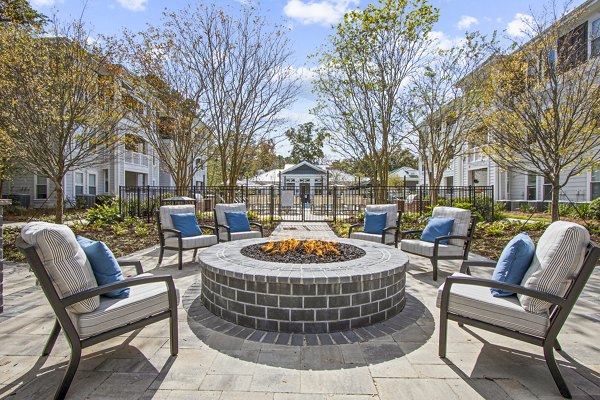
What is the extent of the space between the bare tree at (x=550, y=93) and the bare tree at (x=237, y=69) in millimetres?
5657

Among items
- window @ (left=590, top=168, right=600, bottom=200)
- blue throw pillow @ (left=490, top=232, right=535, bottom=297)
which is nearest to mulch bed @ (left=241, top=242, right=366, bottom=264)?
blue throw pillow @ (left=490, top=232, right=535, bottom=297)

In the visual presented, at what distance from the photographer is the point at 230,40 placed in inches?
345

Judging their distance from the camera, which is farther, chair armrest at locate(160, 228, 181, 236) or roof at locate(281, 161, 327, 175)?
roof at locate(281, 161, 327, 175)

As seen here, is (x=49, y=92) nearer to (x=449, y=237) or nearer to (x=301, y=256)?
(x=301, y=256)

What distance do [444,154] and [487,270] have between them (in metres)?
6.08

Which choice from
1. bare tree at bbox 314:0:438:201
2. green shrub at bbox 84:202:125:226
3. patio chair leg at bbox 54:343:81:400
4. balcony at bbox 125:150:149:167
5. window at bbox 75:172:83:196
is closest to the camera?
patio chair leg at bbox 54:343:81:400

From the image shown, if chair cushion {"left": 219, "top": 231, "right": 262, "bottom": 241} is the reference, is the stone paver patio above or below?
below

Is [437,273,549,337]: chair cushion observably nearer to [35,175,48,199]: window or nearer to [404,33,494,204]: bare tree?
[404,33,494,204]: bare tree

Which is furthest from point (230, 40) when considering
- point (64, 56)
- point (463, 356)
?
point (463, 356)

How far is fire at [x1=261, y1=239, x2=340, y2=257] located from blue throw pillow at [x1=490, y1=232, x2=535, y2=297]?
1.65 metres

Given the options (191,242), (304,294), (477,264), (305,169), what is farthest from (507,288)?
(305,169)

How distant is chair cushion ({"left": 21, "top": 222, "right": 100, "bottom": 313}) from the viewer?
6.44ft

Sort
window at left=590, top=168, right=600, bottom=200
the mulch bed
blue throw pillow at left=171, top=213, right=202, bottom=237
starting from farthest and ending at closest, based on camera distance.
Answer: window at left=590, top=168, right=600, bottom=200 → blue throw pillow at left=171, top=213, right=202, bottom=237 → the mulch bed

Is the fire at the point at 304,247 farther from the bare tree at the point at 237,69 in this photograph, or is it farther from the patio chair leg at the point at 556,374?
the bare tree at the point at 237,69
